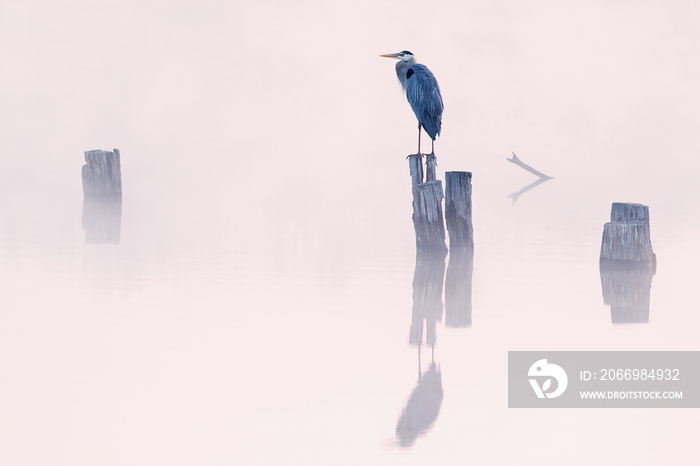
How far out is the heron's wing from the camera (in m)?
15.5

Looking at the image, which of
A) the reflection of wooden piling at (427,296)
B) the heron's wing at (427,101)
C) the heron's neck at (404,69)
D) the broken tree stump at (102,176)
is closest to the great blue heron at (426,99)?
the heron's wing at (427,101)

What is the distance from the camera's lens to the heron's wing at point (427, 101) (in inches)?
611

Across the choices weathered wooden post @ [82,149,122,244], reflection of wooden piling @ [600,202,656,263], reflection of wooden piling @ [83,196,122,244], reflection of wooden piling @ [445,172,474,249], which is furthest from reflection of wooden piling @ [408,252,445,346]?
weathered wooden post @ [82,149,122,244]

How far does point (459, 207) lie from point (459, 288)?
2.54 meters

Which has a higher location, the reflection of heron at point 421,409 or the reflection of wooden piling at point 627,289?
the reflection of wooden piling at point 627,289

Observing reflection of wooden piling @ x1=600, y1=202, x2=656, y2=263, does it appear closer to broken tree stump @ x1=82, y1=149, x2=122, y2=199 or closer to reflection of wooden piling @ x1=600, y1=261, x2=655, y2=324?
reflection of wooden piling @ x1=600, y1=261, x2=655, y2=324

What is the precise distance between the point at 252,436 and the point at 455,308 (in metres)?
4.67

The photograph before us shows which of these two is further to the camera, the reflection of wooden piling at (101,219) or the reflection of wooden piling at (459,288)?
the reflection of wooden piling at (101,219)

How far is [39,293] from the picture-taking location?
456 inches

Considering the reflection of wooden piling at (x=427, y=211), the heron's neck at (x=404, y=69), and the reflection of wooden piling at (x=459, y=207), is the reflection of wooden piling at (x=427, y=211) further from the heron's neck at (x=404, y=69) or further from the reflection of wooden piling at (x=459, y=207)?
the heron's neck at (x=404, y=69)

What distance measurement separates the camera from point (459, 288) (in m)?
12.4

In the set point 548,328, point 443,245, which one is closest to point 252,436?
point 548,328

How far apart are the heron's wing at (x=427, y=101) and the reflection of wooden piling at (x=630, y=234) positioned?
3106 mm

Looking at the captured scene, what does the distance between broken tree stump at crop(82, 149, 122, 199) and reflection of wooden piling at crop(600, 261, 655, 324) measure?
11.9m
